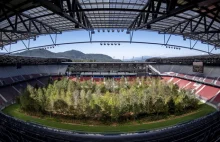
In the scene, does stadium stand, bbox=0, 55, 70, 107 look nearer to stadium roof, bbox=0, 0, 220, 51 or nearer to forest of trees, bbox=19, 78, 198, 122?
forest of trees, bbox=19, 78, 198, 122

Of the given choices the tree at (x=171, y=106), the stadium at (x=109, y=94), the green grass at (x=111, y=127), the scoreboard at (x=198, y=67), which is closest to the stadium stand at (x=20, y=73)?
the stadium at (x=109, y=94)

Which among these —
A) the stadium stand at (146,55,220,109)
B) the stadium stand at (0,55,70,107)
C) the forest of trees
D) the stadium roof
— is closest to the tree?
the forest of trees

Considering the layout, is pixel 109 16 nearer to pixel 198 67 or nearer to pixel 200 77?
pixel 198 67

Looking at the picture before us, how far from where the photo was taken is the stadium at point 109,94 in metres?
13.0

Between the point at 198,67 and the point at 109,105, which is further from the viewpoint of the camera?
the point at 198,67

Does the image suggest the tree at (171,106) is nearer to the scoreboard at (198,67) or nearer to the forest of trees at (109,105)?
the forest of trees at (109,105)

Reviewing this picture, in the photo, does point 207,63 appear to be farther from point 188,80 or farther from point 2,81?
point 2,81

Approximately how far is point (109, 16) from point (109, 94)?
15362mm

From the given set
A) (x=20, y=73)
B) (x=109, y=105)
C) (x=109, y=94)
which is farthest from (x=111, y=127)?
(x=20, y=73)

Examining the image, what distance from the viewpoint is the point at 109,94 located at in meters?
35.0

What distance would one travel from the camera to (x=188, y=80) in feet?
177

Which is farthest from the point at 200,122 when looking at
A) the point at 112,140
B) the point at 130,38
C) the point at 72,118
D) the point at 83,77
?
the point at 83,77

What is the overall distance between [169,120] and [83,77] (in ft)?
157

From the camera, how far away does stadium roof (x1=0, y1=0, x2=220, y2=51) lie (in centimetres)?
1312
